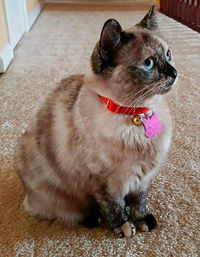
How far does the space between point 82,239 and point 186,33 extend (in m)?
2.64

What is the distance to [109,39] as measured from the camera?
0.82m

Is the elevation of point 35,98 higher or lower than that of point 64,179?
lower

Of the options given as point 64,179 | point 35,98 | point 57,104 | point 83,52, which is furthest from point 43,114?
point 83,52

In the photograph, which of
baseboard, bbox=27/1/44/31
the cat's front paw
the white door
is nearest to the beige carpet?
the cat's front paw

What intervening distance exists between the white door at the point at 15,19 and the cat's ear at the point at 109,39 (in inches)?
75.2

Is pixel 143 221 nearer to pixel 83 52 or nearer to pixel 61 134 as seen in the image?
pixel 61 134

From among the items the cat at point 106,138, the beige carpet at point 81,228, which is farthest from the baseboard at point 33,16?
the cat at point 106,138

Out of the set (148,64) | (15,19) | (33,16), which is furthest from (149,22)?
(33,16)

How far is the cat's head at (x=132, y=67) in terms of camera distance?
84cm

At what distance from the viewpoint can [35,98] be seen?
1.88 meters

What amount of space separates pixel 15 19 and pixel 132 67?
2.35m

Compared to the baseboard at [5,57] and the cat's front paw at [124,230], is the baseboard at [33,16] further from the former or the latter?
the cat's front paw at [124,230]

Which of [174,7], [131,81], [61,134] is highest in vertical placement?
[131,81]

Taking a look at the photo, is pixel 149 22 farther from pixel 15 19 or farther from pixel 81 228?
pixel 15 19
